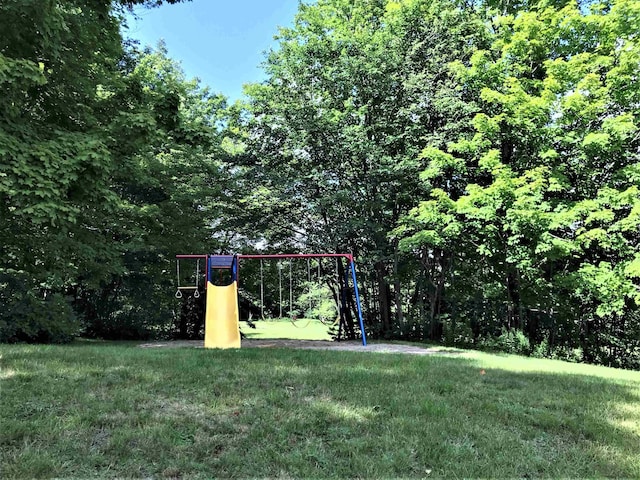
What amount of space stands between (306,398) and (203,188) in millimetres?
9177

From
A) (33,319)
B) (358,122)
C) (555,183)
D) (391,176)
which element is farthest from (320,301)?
(33,319)

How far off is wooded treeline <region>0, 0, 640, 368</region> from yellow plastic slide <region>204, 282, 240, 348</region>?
2.21 metres

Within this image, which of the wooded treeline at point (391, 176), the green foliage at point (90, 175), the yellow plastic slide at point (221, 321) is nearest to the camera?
the green foliage at point (90, 175)

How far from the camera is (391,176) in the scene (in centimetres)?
1141

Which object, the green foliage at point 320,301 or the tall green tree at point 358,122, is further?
the green foliage at point 320,301

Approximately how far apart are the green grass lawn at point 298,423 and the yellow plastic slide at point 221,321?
347 centimetres

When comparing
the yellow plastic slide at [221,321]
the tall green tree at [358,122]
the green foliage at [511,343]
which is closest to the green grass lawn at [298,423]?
the yellow plastic slide at [221,321]

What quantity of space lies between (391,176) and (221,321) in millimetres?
6004

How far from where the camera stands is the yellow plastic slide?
7.85 meters

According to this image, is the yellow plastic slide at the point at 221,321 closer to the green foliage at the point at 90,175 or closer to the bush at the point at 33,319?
the green foliage at the point at 90,175

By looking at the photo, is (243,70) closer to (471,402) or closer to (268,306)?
(268,306)

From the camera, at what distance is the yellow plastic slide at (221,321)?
785 cm

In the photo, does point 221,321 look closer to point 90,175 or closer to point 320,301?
point 90,175

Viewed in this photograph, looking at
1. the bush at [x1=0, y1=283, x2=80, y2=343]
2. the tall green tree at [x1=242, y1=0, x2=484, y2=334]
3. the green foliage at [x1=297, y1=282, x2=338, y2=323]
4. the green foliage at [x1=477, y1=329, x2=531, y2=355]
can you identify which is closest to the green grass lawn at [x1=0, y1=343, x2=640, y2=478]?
the bush at [x1=0, y1=283, x2=80, y2=343]
